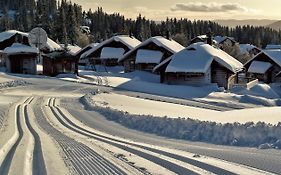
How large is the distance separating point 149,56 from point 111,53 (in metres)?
9.13

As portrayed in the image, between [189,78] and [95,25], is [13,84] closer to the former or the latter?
[189,78]

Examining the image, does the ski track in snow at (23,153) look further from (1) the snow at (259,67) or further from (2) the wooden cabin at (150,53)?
(1) the snow at (259,67)

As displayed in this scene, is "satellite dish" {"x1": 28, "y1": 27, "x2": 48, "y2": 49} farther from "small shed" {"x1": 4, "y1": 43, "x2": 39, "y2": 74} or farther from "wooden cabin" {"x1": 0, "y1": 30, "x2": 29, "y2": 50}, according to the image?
"wooden cabin" {"x1": 0, "y1": 30, "x2": 29, "y2": 50}

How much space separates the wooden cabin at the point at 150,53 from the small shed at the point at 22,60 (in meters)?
10.3

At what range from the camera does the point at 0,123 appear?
18375mm

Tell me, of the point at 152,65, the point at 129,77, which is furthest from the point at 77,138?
the point at 152,65

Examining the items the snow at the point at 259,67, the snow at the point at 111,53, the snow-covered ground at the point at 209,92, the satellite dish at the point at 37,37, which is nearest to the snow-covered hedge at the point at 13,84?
the snow-covered ground at the point at 209,92

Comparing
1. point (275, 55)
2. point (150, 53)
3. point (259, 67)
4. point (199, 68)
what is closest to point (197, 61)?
point (199, 68)

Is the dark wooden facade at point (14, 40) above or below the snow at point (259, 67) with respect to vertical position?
above

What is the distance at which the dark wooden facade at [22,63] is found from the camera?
53.9 meters

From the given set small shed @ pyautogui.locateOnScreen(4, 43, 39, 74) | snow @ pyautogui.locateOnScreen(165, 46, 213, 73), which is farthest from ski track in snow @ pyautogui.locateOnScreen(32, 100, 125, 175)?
small shed @ pyautogui.locateOnScreen(4, 43, 39, 74)

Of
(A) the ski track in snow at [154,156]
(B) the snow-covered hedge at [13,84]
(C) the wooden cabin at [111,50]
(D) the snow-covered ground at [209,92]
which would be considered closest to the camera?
(A) the ski track in snow at [154,156]

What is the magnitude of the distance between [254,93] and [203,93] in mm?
5619

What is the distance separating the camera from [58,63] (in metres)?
52.2
